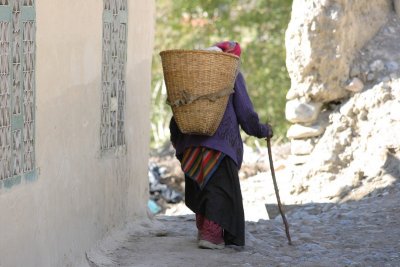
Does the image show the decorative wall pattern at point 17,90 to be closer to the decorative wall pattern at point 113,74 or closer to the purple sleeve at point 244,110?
the decorative wall pattern at point 113,74

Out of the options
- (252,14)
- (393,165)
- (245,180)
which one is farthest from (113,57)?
(252,14)

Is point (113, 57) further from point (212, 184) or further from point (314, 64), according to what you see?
point (314, 64)

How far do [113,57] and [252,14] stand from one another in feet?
34.0

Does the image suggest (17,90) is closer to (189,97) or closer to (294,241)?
(189,97)

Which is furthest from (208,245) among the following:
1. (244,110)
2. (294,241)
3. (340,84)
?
(340,84)

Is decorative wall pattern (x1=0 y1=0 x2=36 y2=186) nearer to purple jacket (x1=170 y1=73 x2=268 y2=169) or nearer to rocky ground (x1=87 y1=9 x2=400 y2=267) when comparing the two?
rocky ground (x1=87 y1=9 x2=400 y2=267)

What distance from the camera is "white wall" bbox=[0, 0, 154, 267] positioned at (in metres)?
5.11

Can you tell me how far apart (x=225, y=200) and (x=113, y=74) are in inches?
47.3

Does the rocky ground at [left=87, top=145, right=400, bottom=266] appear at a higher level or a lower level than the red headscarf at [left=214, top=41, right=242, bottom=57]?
lower

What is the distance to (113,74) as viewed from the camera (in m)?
6.96

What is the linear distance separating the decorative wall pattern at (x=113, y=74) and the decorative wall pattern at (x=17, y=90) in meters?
1.49

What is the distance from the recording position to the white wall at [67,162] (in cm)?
511

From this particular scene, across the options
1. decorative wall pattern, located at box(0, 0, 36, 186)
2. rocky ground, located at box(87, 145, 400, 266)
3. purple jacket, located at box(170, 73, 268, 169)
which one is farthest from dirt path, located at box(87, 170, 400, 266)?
decorative wall pattern, located at box(0, 0, 36, 186)

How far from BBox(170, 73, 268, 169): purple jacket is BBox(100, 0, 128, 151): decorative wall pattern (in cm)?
47
